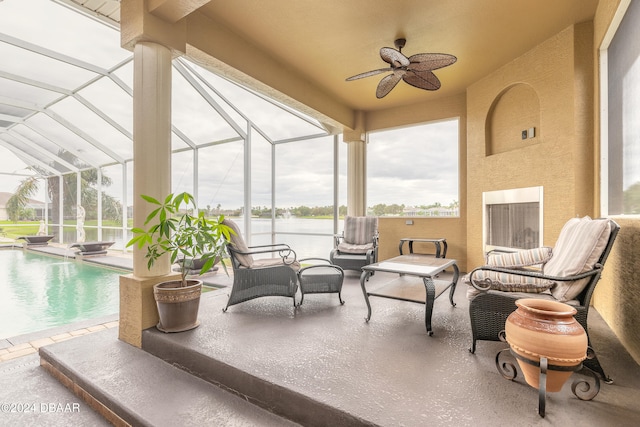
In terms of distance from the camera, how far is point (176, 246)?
250 centimetres

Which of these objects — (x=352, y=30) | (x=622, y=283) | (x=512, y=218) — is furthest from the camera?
(x=512, y=218)

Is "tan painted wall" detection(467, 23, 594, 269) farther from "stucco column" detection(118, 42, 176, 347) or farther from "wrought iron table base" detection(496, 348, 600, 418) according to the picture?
"stucco column" detection(118, 42, 176, 347)

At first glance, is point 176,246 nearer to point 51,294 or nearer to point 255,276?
point 255,276

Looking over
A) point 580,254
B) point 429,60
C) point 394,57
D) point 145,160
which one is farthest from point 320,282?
point 429,60

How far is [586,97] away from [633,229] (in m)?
1.85

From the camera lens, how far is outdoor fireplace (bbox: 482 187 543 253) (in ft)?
12.3

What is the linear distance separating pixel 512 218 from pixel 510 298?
8.75 ft

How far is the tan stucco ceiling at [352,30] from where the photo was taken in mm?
2881

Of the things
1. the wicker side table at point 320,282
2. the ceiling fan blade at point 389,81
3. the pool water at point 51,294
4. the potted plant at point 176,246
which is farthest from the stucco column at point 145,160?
the ceiling fan blade at point 389,81

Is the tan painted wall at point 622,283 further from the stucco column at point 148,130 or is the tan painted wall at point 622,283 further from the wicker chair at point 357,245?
the stucco column at point 148,130

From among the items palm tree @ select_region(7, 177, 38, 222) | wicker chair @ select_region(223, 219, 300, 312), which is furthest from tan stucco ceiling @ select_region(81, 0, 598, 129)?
palm tree @ select_region(7, 177, 38, 222)

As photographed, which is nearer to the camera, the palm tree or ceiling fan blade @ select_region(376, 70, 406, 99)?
ceiling fan blade @ select_region(376, 70, 406, 99)

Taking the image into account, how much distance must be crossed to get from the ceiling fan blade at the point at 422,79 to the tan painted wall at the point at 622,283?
4.80ft

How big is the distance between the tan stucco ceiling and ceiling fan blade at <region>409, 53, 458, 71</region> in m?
0.48
